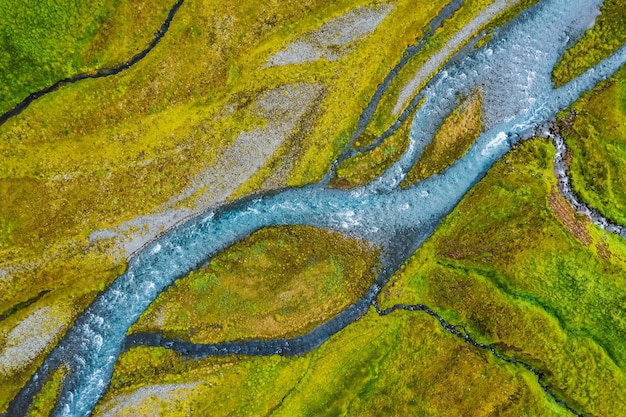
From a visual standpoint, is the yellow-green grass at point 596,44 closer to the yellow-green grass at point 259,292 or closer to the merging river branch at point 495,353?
the merging river branch at point 495,353

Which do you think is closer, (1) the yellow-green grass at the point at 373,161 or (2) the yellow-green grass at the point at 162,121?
(2) the yellow-green grass at the point at 162,121

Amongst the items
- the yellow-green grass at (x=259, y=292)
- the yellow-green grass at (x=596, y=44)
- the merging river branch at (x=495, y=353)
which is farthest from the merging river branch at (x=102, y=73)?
the yellow-green grass at (x=596, y=44)

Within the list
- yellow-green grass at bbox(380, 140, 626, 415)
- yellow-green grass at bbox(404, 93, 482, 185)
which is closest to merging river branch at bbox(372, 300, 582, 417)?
yellow-green grass at bbox(380, 140, 626, 415)

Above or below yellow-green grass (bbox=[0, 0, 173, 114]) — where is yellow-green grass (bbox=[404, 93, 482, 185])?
→ below

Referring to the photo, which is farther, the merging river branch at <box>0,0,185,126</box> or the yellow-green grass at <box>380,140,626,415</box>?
the yellow-green grass at <box>380,140,626,415</box>

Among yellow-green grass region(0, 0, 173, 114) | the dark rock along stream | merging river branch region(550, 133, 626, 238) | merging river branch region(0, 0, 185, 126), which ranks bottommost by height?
merging river branch region(550, 133, 626, 238)

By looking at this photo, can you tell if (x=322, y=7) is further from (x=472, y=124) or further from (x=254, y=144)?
(x=472, y=124)

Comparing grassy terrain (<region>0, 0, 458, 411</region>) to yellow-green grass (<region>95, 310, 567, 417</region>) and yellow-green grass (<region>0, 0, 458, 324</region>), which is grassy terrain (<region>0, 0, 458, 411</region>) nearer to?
yellow-green grass (<region>0, 0, 458, 324</region>)
